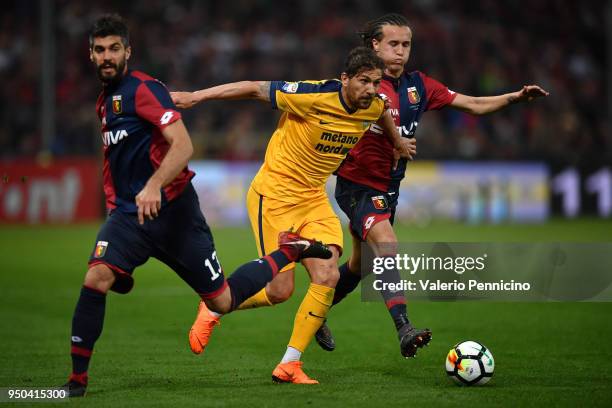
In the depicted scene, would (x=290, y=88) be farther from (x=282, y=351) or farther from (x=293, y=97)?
(x=282, y=351)

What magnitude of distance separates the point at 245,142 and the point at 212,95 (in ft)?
48.7

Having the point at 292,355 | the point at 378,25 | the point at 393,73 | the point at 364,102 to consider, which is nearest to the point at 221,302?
the point at 292,355

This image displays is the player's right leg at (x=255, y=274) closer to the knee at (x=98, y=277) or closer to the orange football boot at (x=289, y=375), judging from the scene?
the orange football boot at (x=289, y=375)

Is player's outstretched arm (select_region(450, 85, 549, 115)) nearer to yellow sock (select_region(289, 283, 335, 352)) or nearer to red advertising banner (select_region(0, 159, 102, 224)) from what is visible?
yellow sock (select_region(289, 283, 335, 352))

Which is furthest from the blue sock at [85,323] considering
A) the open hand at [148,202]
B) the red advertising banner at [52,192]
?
the red advertising banner at [52,192]

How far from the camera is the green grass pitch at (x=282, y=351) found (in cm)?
652

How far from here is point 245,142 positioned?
2198 cm

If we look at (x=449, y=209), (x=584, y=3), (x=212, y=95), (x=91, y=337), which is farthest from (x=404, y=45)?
(x=584, y=3)

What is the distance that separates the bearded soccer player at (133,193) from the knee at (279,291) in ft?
3.34

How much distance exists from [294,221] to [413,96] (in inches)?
58.2

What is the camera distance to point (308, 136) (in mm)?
7570

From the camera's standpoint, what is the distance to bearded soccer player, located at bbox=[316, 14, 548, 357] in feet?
26.2

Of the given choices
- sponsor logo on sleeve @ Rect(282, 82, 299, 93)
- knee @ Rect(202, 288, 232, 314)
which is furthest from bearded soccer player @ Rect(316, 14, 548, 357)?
knee @ Rect(202, 288, 232, 314)

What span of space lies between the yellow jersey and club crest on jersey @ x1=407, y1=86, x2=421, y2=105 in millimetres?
730
